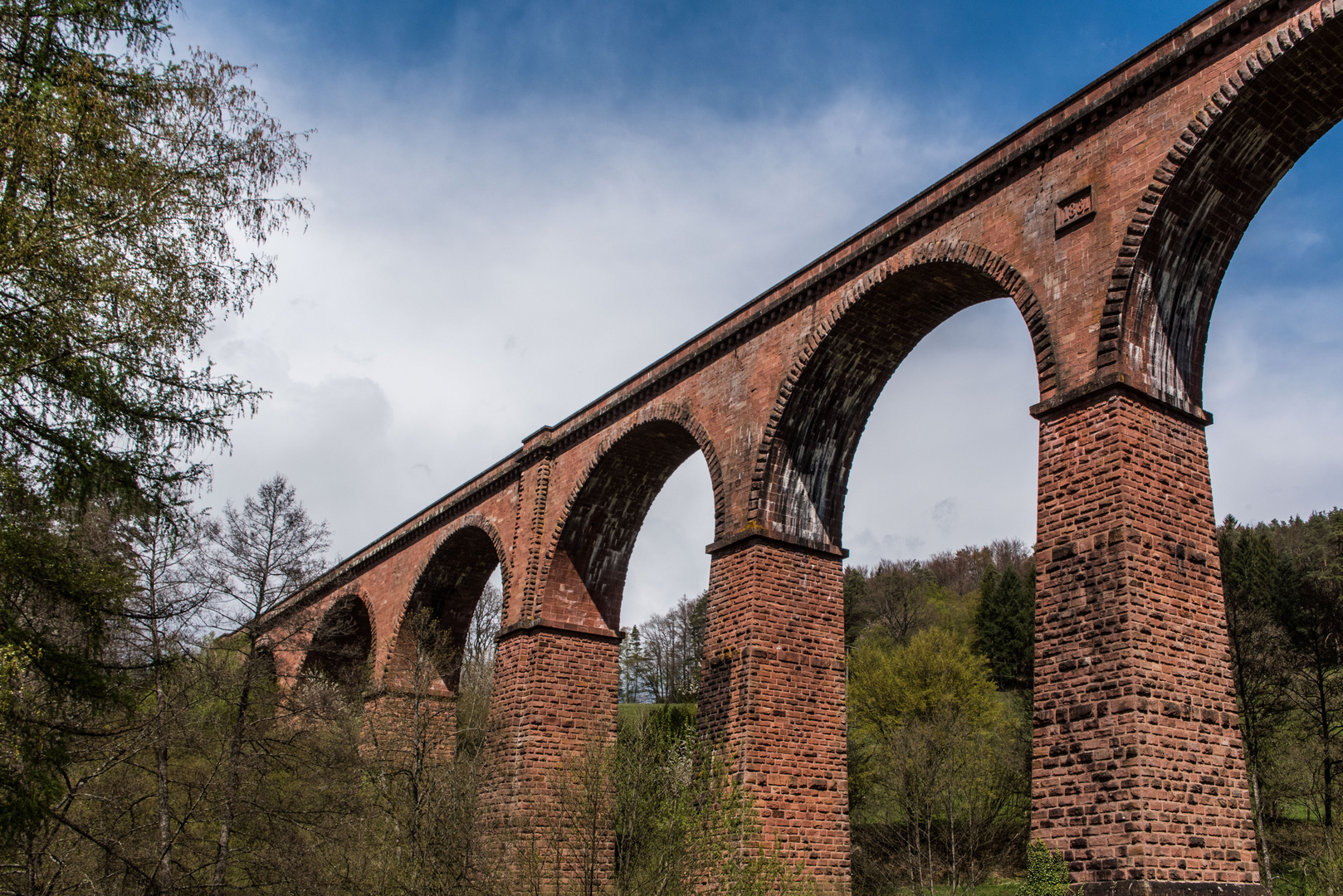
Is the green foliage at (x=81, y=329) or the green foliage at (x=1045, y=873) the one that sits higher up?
the green foliage at (x=81, y=329)

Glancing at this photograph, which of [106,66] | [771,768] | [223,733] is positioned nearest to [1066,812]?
[771,768]

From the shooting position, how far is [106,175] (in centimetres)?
755

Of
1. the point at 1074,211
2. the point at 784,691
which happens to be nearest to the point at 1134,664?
the point at 1074,211

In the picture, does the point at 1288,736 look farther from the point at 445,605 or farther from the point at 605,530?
the point at 445,605

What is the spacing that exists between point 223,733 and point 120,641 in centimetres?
989

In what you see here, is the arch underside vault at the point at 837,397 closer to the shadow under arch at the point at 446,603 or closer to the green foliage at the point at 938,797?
the green foliage at the point at 938,797

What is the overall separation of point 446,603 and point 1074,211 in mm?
20182

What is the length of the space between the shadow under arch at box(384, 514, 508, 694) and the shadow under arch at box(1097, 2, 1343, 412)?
18.2 meters

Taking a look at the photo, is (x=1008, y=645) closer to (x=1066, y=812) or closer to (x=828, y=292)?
(x=828, y=292)

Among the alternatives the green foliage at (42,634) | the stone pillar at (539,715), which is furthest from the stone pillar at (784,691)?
the green foliage at (42,634)

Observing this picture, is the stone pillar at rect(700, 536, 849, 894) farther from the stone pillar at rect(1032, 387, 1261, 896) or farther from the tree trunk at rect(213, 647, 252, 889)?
the tree trunk at rect(213, 647, 252, 889)

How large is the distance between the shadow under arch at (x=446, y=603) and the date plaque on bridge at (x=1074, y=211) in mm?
17499

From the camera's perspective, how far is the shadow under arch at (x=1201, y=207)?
33.6ft

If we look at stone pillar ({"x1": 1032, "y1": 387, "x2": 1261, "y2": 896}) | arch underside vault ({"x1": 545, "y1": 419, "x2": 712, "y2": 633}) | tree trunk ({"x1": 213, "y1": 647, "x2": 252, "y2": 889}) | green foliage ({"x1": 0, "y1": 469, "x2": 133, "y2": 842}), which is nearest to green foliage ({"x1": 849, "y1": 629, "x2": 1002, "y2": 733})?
arch underside vault ({"x1": 545, "y1": 419, "x2": 712, "y2": 633})
